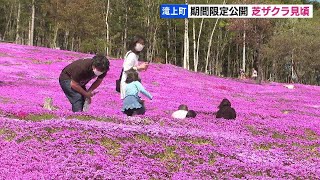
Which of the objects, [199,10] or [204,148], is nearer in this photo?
[204,148]

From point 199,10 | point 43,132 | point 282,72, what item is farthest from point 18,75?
point 282,72

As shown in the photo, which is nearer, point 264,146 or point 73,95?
point 73,95

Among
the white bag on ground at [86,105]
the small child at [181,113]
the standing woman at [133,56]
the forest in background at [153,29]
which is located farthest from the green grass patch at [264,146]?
the forest in background at [153,29]

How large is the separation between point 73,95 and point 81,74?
1.05 meters

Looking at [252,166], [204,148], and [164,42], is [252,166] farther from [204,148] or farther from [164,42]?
[164,42]

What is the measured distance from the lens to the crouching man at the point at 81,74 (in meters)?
11.7

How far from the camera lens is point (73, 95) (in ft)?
43.3

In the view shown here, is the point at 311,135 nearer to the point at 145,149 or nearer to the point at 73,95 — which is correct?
the point at 145,149

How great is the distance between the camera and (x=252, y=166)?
34.0 ft

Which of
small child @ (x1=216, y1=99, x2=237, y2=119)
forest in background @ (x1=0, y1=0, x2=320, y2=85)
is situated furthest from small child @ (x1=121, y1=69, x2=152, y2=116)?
forest in background @ (x1=0, y1=0, x2=320, y2=85)

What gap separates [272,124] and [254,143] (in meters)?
5.52

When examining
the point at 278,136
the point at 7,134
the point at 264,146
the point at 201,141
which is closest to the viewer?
the point at 7,134

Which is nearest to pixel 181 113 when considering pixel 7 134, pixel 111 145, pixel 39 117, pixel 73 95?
pixel 73 95

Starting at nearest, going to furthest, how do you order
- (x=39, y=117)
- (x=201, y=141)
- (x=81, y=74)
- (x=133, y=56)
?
1. (x=201, y=141)
2. (x=81, y=74)
3. (x=39, y=117)
4. (x=133, y=56)
